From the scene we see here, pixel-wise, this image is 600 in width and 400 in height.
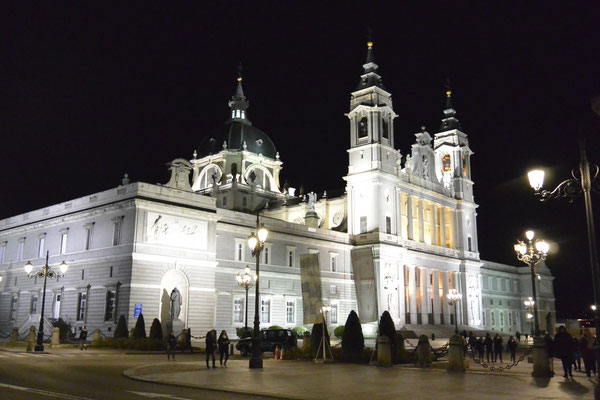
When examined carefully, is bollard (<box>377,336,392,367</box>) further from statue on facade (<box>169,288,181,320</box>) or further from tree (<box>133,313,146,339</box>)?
statue on facade (<box>169,288,181,320</box>)

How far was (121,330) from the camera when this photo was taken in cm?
3938

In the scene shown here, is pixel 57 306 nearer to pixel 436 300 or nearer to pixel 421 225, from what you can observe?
pixel 421 225

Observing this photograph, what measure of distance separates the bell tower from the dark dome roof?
2058 cm

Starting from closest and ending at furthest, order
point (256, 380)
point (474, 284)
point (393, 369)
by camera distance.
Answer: point (256, 380) < point (393, 369) < point (474, 284)

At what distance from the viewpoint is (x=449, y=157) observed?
84.6 metres

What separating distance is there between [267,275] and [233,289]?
186 inches

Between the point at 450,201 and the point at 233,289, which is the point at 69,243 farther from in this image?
the point at 450,201

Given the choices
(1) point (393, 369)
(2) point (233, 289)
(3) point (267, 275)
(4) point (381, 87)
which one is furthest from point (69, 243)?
(4) point (381, 87)

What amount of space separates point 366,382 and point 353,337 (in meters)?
10.5

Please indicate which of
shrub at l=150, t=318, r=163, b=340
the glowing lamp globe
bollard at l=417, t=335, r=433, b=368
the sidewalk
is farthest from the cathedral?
the glowing lamp globe

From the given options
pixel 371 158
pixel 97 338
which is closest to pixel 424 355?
pixel 97 338

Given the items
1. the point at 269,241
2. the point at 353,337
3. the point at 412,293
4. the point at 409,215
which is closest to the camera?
the point at 353,337

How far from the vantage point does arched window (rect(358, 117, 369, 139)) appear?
69.6 m

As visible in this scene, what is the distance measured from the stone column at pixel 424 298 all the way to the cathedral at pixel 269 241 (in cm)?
25
